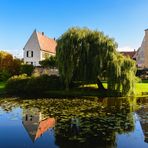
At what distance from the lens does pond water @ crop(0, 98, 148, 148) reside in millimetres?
10672

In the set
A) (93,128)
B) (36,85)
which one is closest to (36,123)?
(93,128)

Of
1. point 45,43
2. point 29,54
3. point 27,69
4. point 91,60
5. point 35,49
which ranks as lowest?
point 27,69

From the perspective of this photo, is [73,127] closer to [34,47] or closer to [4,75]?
[4,75]

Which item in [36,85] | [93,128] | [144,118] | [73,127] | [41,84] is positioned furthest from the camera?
[41,84]

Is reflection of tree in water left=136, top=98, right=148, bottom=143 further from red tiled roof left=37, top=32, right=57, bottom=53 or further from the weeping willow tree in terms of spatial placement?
red tiled roof left=37, top=32, right=57, bottom=53

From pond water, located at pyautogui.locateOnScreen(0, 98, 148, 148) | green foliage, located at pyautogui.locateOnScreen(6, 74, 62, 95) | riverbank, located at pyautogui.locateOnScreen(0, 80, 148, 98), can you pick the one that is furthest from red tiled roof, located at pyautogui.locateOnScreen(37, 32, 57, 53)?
pond water, located at pyautogui.locateOnScreen(0, 98, 148, 148)

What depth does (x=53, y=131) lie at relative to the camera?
12438 millimetres

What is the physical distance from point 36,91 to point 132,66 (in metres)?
9.84

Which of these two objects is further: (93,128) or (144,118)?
(144,118)

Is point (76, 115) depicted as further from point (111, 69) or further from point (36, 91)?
point (36, 91)

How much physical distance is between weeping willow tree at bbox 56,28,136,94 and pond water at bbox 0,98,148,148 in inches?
293

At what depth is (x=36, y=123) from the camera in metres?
14.1

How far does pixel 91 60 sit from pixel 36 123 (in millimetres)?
13421

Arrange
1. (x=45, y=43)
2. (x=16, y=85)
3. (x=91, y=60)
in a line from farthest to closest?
(x=45, y=43)
(x=16, y=85)
(x=91, y=60)
